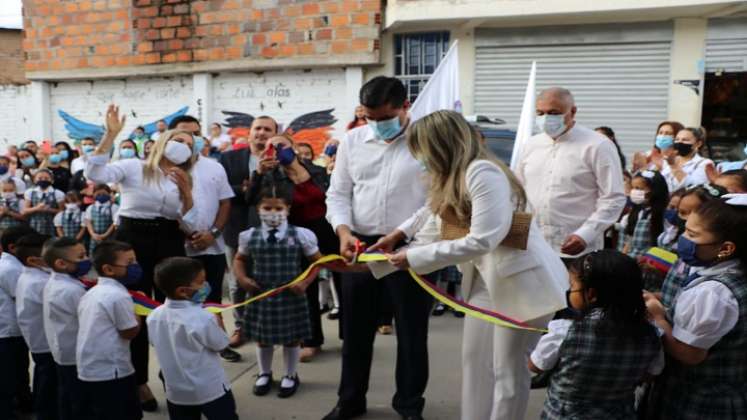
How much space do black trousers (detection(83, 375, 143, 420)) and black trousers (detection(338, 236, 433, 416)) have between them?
1142mm

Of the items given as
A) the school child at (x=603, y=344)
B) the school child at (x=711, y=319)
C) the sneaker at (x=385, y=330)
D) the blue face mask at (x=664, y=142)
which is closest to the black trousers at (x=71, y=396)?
the school child at (x=603, y=344)

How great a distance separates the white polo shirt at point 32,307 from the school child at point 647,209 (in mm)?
3949

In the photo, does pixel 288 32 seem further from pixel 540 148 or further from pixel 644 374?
pixel 644 374

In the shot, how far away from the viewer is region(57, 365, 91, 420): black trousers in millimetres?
3010

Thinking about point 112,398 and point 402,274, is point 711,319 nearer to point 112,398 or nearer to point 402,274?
point 402,274

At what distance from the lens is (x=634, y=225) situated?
4.70 metres

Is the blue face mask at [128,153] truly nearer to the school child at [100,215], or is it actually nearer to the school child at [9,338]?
the school child at [100,215]

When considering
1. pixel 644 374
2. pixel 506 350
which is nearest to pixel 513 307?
pixel 506 350

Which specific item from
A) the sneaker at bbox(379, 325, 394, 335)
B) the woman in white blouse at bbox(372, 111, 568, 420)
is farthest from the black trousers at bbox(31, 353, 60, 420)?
the sneaker at bbox(379, 325, 394, 335)

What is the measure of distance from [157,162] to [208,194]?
0.44 meters

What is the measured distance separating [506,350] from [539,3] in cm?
747

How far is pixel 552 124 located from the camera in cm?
373

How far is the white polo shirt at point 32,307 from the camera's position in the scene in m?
3.21

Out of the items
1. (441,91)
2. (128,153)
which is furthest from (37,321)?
(128,153)
